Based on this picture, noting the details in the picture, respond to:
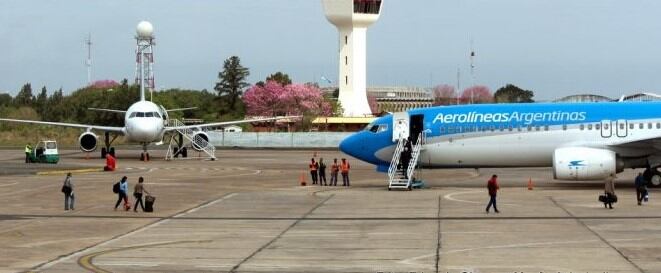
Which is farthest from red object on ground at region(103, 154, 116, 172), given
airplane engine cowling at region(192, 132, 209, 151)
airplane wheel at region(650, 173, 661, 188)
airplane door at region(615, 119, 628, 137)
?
airplane wheel at region(650, 173, 661, 188)

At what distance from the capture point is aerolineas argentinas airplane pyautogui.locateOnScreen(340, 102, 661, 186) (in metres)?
40.9

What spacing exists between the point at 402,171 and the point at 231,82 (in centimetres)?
12772

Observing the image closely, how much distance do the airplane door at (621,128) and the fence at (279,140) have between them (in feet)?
191

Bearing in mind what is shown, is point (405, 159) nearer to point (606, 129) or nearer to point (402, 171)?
point (402, 171)

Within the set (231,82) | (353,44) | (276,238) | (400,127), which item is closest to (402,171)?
(400,127)

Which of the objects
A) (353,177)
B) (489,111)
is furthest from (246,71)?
(489,111)

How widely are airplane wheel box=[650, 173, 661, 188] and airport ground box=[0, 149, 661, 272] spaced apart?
46.1 inches

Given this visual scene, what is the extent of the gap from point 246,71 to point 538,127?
131 metres

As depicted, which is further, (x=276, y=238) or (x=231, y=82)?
(x=231, y=82)

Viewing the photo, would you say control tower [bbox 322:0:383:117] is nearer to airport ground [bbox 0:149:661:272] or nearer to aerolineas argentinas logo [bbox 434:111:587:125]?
airport ground [bbox 0:149:661:272]

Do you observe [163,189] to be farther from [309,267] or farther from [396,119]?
[309,267]

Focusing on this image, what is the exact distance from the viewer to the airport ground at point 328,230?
19875 mm

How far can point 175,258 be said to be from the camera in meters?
20.7

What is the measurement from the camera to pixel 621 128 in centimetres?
4116
